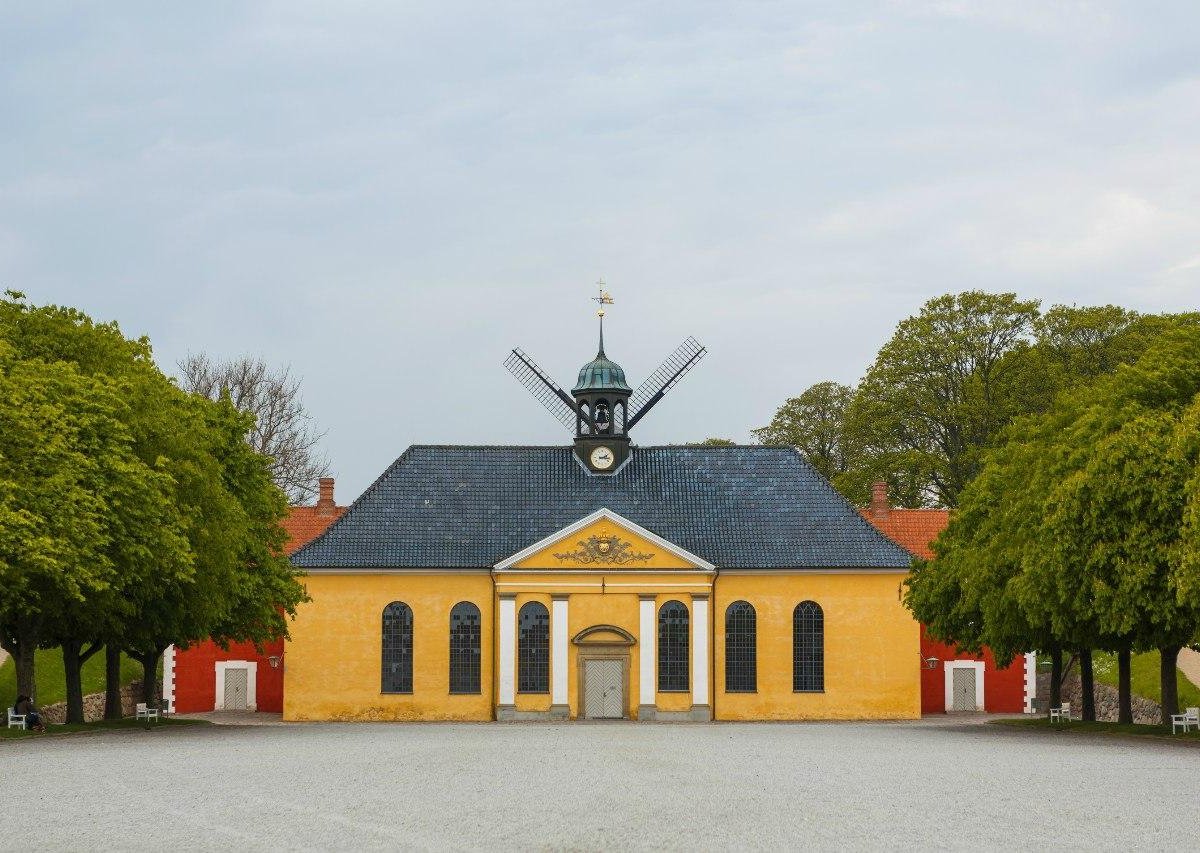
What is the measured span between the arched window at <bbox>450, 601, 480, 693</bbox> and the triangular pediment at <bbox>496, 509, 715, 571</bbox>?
233 cm

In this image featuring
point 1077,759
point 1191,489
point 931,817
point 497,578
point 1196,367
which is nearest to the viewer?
point 931,817

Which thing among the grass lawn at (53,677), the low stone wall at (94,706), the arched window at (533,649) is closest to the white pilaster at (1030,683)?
the arched window at (533,649)

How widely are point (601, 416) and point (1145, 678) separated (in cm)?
2150

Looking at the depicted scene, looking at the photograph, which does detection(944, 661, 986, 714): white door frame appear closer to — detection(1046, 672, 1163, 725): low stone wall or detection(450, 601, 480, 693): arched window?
detection(1046, 672, 1163, 725): low stone wall

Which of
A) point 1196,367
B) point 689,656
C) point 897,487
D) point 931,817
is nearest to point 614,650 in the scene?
point 689,656

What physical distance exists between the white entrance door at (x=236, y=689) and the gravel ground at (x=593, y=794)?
26601 millimetres

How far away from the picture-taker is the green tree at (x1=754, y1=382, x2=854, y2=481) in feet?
284

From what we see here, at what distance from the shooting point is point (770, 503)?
6406 cm

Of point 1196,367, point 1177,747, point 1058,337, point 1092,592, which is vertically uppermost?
point 1058,337

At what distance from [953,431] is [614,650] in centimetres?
2164

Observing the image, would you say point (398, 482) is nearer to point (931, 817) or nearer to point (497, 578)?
point (497, 578)

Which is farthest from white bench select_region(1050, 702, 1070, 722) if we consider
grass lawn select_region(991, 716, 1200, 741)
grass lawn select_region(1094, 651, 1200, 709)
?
grass lawn select_region(1094, 651, 1200, 709)

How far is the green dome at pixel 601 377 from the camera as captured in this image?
66.3 metres

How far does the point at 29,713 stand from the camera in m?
42.1
